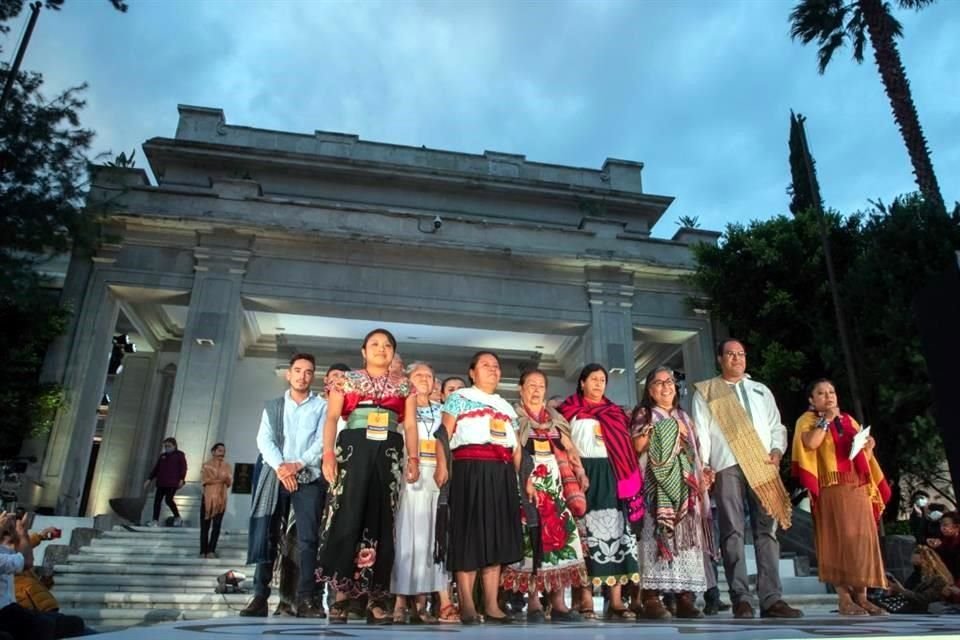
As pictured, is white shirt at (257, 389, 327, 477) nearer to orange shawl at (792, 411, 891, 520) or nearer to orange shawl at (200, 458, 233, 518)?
orange shawl at (792, 411, 891, 520)

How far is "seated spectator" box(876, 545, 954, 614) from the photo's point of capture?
6.14 meters

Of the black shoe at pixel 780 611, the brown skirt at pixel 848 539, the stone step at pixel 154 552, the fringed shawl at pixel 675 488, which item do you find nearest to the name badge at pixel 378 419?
the fringed shawl at pixel 675 488

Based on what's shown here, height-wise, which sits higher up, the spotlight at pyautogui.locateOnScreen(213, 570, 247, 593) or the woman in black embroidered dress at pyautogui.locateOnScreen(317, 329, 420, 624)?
the woman in black embroidered dress at pyautogui.locateOnScreen(317, 329, 420, 624)

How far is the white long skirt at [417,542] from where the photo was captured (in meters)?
4.18

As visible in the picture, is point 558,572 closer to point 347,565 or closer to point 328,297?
point 347,565

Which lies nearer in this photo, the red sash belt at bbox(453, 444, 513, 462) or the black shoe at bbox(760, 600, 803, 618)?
the red sash belt at bbox(453, 444, 513, 462)

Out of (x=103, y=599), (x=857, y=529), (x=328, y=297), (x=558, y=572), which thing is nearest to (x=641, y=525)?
(x=558, y=572)

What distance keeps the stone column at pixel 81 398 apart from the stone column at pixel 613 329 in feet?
33.0

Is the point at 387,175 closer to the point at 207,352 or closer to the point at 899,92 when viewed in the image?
the point at 207,352

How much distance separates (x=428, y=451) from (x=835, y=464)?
298 cm

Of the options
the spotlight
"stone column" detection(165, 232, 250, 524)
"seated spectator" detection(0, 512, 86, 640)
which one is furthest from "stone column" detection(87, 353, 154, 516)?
"seated spectator" detection(0, 512, 86, 640)

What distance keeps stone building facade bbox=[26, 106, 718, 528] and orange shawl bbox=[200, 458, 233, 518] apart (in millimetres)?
3420

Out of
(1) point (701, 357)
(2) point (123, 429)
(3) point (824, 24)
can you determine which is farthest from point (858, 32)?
(2) point (123, 429)

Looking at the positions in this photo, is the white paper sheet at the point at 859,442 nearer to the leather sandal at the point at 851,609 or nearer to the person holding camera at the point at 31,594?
the leather sandal at the point at 851,609
